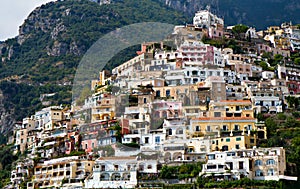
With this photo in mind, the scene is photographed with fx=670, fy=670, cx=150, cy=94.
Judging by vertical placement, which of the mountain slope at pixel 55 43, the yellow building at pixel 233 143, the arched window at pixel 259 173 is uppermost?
the mountain slope at pixel 55 43

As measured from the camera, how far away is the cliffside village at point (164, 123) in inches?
2071

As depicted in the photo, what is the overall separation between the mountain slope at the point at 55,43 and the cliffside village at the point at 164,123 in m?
15.0

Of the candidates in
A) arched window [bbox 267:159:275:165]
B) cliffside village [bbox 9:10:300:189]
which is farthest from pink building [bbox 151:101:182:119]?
arched window [bbox 267:159:275:165]

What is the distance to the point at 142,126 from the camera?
2352 inches

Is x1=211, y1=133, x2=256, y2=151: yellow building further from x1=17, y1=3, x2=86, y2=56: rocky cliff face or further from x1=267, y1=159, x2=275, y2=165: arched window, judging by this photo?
x1=17, y1=3, x2=86, y2=56: rocky cliff face

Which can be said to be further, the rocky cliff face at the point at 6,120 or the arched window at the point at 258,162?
the rocky cliff face at the point at 6,120

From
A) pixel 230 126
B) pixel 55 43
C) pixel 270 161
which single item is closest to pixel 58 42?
pixel 55 43

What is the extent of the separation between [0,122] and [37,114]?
48.2 feet

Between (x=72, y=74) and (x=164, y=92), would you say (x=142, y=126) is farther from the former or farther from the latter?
(x=72, y=74)

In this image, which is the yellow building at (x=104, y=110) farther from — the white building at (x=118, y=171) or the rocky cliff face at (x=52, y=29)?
the rocky cliff face at (x=52, y=29)

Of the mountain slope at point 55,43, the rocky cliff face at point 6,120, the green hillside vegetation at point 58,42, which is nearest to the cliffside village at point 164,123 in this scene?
the rocky cliff face at point 6,120

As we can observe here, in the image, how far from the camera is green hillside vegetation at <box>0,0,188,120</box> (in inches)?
3597

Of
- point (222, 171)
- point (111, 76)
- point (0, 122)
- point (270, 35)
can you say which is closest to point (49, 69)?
point (0, 122)

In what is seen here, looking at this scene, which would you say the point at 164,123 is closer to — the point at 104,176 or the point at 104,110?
the point at 104,176
